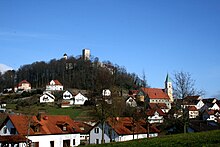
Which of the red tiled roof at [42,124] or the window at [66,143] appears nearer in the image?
the red tiled roof at [42,124]

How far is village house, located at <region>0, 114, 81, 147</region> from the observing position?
4531 cm

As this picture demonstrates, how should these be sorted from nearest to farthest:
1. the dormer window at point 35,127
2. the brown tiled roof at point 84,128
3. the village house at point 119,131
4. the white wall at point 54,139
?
the white wall at point 54,139 → the dormer window at point 35,127 → the village house at point 119,131 → the brown tiled roof at point 84,128

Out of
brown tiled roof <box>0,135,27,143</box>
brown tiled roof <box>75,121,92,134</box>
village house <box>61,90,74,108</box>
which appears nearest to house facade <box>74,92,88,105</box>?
village house <box>61,90,74,108</box>

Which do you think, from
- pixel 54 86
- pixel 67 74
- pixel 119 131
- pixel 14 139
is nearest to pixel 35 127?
pixel 14 139

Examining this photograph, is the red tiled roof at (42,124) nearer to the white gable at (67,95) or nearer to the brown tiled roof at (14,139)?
the brown tiled roof at (14,139)

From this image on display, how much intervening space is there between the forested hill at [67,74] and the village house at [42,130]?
3548 inches

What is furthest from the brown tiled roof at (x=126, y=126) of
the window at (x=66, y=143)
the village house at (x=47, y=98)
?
the village house at (x=47, y=98)

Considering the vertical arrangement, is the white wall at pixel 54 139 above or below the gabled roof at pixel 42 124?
below

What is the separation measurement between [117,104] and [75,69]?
116 meters

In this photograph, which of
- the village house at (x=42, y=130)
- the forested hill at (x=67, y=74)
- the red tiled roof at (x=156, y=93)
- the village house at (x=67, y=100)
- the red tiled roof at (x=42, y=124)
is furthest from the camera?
the forested hill at (x=67, y=74)

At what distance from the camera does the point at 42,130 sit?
4766 cm

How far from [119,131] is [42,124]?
13.0 metres

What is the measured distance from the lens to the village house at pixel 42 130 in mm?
45312

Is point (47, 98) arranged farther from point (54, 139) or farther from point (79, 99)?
point (54, 139)
